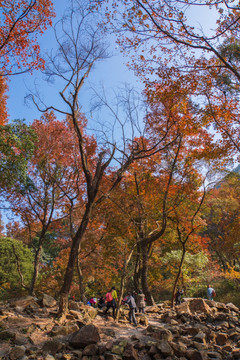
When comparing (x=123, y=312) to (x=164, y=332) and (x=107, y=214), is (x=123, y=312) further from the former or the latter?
(x=107, y=214)

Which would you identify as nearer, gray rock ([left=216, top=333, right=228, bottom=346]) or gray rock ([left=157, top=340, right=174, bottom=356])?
gray rock ([left=157, top=340, right=174, bottom=356])

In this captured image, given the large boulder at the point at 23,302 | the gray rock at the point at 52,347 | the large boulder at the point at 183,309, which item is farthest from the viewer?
the large boulder at the point at 183,309

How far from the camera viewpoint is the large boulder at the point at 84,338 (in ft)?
18.5

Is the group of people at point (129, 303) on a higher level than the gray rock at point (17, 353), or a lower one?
lower

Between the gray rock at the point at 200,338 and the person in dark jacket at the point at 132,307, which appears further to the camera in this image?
the person in dark jacket at the point at 132,307

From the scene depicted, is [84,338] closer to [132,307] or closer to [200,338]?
[200,338]

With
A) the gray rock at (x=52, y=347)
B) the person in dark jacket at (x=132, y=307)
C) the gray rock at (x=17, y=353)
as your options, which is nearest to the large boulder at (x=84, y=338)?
the gray rock at (x=52, y=347)

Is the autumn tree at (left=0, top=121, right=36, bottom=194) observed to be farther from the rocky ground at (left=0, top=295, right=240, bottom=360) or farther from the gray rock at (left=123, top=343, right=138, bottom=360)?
the gray rock at (left=123, top=343, right=138, bottom=360)

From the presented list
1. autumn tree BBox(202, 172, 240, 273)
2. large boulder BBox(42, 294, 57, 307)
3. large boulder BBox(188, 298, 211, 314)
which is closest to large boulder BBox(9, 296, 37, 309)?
large boulder BBox(42, 294, 57, 307)

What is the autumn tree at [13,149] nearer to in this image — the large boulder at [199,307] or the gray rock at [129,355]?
the gray rock at [129,355]

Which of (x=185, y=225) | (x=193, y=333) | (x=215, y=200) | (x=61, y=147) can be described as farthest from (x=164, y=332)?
(x=215, y=200)

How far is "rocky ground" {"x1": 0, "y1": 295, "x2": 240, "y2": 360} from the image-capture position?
5328 millimetres

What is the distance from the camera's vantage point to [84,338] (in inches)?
225

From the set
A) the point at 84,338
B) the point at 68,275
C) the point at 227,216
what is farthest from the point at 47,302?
the point at 227,216
